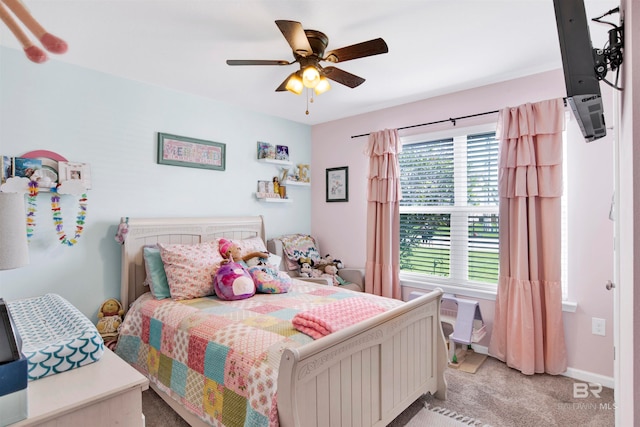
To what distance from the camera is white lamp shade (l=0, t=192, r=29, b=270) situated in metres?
1.10

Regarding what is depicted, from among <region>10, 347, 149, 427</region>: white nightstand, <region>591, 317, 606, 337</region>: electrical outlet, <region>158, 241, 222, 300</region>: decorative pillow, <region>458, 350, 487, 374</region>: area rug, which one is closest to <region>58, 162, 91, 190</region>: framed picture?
<region>158, 241, 222, 300</region>: decorative pillow

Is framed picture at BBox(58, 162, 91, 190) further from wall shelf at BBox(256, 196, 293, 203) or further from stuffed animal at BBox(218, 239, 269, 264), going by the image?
wall shelf at BBox(256, 196, 293, 203)

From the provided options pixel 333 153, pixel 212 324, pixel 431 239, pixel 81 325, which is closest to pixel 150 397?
pixel 212 324

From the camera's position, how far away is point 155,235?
288cm

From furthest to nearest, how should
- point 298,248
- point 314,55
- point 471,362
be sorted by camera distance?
1. point 298,248
2. point 471,362
3. point 314,55

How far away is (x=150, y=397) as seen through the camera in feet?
7.53

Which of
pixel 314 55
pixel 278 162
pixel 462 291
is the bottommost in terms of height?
pixel 462 291

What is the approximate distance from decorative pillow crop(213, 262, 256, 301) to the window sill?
175 cm

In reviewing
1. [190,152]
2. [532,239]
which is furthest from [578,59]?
[190,152]

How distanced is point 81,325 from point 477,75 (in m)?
3.20

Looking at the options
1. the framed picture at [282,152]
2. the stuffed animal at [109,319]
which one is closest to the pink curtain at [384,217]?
the framed picture at [282,152]

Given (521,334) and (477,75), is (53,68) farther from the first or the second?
(521,334)

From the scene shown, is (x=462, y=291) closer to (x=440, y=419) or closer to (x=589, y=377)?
(x=589, y=377)

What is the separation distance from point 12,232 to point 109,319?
173cm
